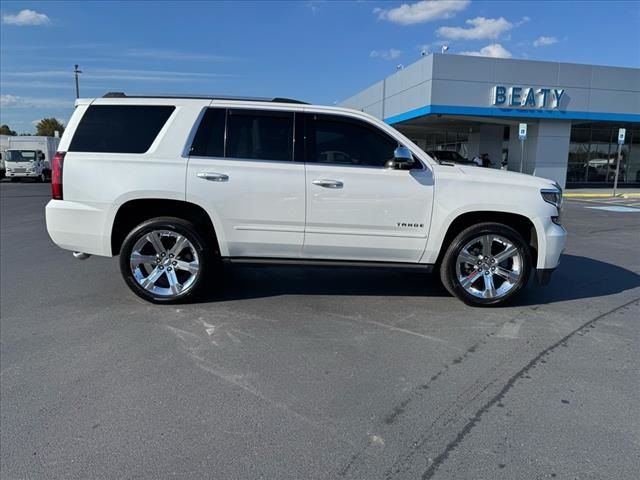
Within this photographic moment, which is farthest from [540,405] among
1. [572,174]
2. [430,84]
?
[572,174]

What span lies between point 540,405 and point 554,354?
0.94 meters

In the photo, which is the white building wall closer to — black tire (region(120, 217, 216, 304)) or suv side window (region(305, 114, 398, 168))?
suv side window (region(305, 114, 398, 168))

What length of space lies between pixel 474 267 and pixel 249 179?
2530 mm

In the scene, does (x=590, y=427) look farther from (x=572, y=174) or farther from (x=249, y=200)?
(x=572, y=174)

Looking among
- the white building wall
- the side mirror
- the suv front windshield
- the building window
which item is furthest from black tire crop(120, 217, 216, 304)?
the suv front windshield

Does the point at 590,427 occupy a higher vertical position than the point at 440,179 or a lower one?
lower

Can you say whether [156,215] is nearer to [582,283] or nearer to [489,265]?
[489,265]

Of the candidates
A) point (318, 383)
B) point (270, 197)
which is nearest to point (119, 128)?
point (270, 197)

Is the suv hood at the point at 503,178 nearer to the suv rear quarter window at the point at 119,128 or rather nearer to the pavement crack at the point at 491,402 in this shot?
the pavement crack at the point at 491,402

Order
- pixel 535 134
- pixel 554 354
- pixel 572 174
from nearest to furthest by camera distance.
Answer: pixel 554 354
pixel 535 134
pixel 572 174

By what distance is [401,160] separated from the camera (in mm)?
4684

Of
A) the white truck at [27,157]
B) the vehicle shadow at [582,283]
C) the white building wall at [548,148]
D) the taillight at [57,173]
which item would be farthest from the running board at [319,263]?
the white truck at [27,157]

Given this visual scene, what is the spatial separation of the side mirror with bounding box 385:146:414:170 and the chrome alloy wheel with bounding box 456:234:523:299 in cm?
106

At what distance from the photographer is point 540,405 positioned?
10.3 feet
